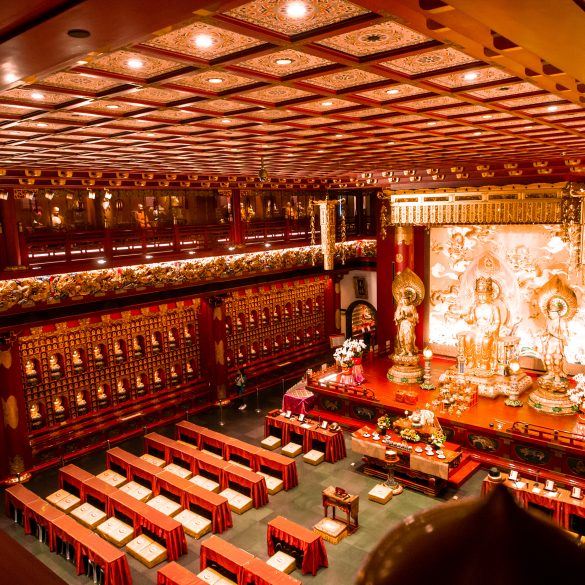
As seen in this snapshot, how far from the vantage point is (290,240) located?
17094 mm

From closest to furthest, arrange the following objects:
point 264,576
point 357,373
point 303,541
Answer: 1. point 264,576
2. point 303,541
3. point 357,373

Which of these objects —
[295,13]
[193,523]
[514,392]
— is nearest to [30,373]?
[193,523]

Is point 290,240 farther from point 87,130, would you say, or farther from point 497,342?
point 87,130

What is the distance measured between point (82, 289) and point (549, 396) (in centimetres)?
1057

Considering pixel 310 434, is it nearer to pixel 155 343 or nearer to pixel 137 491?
pixel 137 491

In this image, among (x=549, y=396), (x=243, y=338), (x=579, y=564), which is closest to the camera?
(x=579, y=564)

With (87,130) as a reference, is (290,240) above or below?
below

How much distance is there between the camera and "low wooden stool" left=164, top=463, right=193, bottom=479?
10180 mm

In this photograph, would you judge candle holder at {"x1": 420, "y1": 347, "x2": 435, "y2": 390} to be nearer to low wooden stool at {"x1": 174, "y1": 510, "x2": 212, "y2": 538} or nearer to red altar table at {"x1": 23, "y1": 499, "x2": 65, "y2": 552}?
low wooden stool at {"x1": 174, "y1": 510, "x2": 212, "y2": 538}

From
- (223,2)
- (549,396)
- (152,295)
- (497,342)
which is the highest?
(223,2)

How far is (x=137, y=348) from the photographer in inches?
540

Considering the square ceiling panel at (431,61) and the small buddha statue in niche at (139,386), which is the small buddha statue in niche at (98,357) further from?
the square ceiling panel at (431,61)

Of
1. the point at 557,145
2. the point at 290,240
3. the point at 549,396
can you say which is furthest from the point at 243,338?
the point at 557,145

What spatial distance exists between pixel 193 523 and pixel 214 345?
667 centimetres
